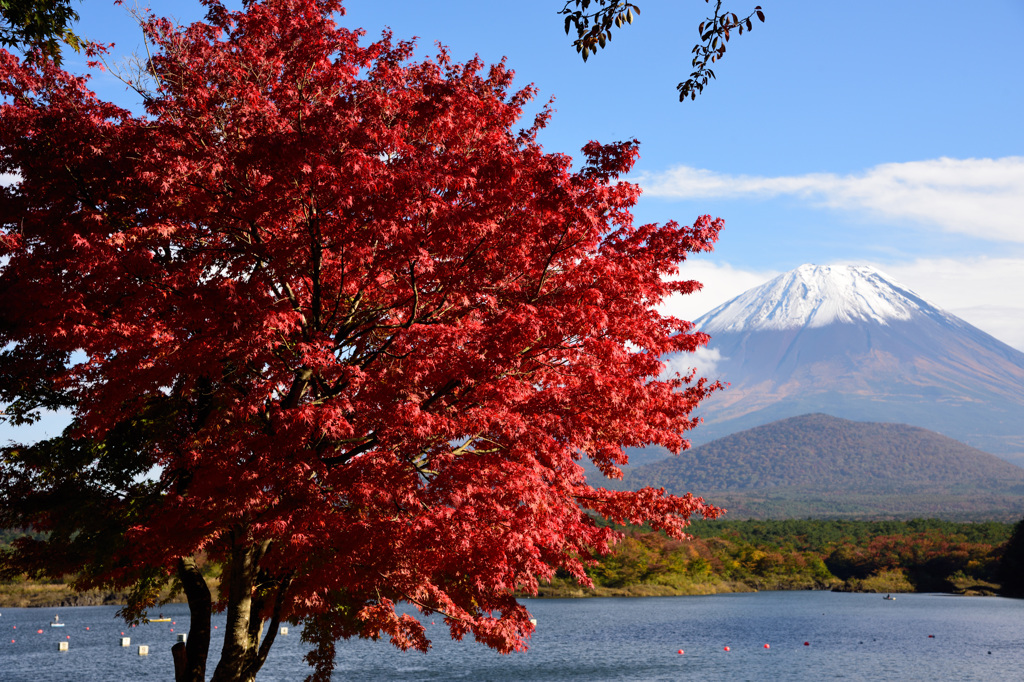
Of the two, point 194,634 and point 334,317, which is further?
point 194,634

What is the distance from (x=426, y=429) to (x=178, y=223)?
4.43 meters

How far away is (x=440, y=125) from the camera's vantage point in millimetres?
10703

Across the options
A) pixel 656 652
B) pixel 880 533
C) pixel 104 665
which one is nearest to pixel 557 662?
pixel 656 652

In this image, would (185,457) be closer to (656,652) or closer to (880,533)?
(656,652)

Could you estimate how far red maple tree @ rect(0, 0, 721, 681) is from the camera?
9406 mm

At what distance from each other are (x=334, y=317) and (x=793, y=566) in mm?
100116

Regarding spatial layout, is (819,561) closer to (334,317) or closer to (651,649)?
(651,649)

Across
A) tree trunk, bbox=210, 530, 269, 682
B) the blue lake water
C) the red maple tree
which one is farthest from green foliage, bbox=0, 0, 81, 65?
the blue lake water

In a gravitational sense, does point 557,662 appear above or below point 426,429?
below

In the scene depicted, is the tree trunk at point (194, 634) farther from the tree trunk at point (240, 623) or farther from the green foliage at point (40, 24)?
the green foliage at point (40, 24)

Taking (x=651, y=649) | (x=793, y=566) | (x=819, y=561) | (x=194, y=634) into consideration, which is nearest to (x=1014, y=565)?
(x=819, y=561)

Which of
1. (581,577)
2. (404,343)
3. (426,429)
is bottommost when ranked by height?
(581,577)

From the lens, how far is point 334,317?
34.7ft

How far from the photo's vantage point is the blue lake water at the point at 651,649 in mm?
35812
